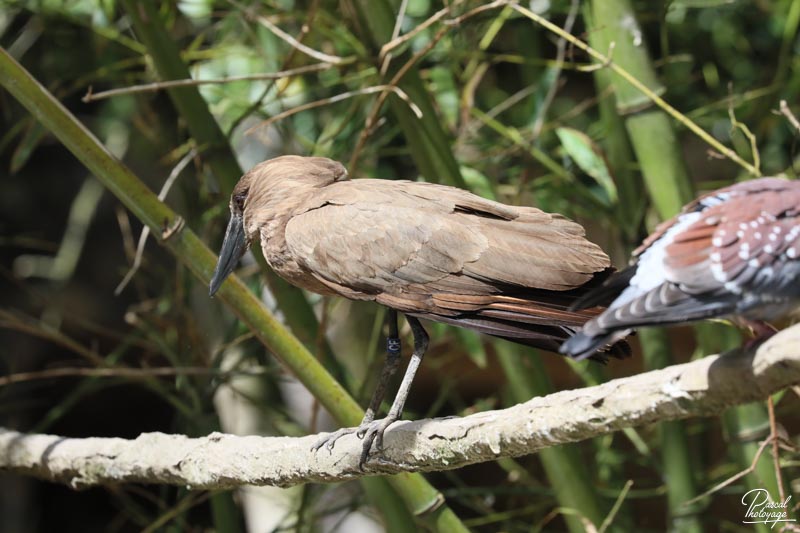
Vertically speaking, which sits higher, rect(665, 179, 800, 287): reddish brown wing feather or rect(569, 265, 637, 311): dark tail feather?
rect(665, 179, 800, 287): reddish brown wing feather

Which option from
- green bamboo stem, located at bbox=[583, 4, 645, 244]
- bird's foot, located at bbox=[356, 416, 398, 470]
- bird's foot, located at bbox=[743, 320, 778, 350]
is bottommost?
bird's foot, located at bbox=[356, 416, 398, 470]

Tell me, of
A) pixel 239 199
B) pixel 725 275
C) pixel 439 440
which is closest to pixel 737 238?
pixel 725 275

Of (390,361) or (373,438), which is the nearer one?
(373,438)

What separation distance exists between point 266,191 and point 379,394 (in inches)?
16.1

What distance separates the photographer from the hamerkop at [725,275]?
41.4 inches

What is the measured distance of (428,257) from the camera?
150cm

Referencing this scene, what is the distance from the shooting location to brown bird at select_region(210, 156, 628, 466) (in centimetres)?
141

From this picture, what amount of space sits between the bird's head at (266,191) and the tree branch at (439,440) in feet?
1.09

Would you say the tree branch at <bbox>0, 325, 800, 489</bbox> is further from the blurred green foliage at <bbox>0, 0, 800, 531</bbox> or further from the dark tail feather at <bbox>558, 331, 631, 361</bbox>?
the blurred green foliage at <bbox>0, 0, 800, 531</bbox>

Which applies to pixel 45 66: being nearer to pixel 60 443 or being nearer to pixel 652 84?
pixel 60 443

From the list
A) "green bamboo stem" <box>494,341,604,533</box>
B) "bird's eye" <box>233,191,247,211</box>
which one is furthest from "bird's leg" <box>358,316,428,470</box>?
"bird's eye" <box>233,191,247,211</box>

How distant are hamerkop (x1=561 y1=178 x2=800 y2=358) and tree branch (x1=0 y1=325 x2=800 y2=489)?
68 millimetres

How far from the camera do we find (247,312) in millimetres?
1616

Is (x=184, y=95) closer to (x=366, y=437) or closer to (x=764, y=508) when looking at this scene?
(x=366, y=437)
